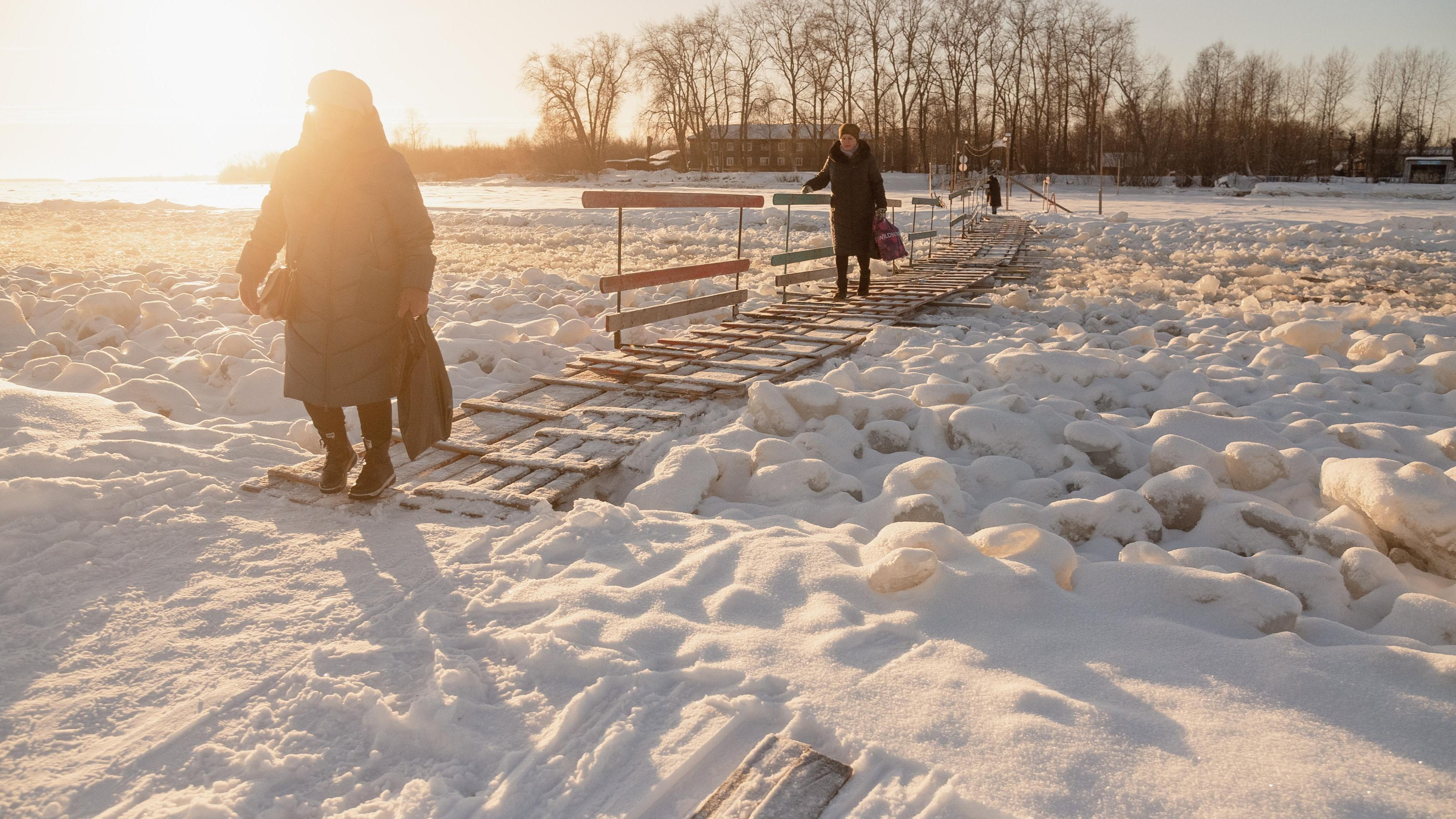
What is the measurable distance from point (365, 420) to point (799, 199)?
5.96m

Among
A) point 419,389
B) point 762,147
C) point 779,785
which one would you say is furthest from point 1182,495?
point 762,147

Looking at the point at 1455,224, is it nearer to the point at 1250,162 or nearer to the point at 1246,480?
the point at 1246,480

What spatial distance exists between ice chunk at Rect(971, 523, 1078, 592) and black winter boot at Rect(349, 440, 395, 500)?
2101 mm

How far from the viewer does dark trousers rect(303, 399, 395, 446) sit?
3.42 metres

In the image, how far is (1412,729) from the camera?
193 centimetres

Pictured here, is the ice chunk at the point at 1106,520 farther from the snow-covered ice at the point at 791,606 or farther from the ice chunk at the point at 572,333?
the ice chunk at the point at 572,333

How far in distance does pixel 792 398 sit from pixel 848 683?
87.1 inches

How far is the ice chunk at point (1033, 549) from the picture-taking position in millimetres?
2689

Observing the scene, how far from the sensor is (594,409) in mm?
4480

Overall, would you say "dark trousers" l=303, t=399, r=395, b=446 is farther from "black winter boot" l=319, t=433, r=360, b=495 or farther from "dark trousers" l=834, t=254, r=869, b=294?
"dark trousers" l=834, t=254, r=869, b=294

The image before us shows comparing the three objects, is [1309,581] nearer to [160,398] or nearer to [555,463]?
[555,463]

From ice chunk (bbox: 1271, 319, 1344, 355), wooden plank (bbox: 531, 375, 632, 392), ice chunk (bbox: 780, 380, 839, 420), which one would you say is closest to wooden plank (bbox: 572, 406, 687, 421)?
wooden plank (bbox: 531, 375, 632, 392)

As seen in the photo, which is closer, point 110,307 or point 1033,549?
point 1033,549

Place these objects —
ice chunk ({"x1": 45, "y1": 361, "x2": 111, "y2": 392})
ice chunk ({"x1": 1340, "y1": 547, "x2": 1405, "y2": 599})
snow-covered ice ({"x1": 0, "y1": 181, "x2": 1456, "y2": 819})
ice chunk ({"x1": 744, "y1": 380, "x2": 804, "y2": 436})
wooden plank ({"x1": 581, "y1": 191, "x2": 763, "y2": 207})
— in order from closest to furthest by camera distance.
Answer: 1. snow-covered ice ({"x1": 0, "y1": 181, "x2": 1456, "y2": 819})
2. ice chunk ({"x1": 1340, "y1": 547, "x2": 1405, "y2": 599})
3. ice chunk ({"x1": 744, "y1": 380, "x2": 804, "y2": 436})
4. ice chunk ({"x1": 45, "y1": 361, "x2": 111, "y2": 392})
5. wooden plank ({"x1": 581, "y1": 191, "x2": 763, "y2": 207})
